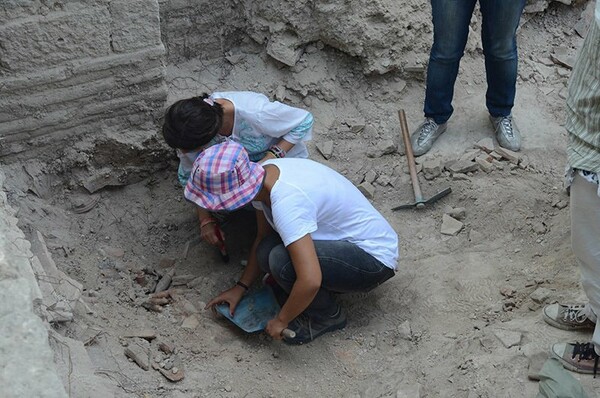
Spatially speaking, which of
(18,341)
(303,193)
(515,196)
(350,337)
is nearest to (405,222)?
(515,196)

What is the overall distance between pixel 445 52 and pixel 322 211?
140 centimetres

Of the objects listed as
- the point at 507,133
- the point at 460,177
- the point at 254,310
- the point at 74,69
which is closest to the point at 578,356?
the point at 254,310

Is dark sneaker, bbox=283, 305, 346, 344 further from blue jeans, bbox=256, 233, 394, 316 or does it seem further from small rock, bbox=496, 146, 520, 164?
small rock, bbox=496, 146, 520, 164

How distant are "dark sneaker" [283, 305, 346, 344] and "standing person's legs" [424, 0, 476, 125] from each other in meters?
1.44

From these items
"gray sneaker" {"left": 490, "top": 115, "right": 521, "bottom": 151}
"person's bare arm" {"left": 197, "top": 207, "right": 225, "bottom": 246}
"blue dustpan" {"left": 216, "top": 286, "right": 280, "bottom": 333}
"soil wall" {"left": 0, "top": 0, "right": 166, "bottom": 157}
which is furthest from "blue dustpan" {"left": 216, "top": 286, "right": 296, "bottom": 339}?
"gray sneaker" {"left": 490, "top": 115, "right": 521, "bottom": 151}

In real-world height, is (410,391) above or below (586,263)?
below

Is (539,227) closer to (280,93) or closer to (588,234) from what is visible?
(588,234)

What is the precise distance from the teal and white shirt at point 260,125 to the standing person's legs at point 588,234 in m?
1.46

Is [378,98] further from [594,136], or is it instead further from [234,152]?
[594,136]

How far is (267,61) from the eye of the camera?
16.1 ft

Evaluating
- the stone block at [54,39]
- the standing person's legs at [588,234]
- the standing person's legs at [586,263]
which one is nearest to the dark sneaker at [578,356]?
the standing person's legs at [586,263]

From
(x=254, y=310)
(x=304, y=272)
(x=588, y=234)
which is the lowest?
(x=254, y=310)

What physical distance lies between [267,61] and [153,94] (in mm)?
926

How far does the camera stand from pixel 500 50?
4.40m
